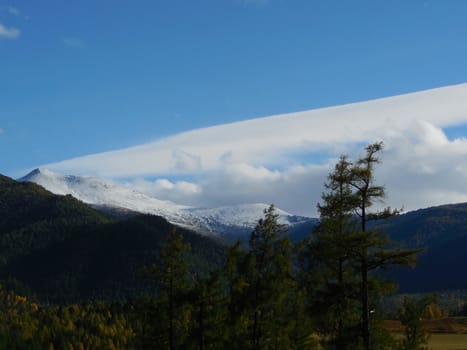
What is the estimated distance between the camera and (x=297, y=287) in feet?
132

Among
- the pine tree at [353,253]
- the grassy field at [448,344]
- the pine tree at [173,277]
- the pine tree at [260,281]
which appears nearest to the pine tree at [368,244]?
the pine tree at [353,253]

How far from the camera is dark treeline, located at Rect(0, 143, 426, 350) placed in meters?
29.2

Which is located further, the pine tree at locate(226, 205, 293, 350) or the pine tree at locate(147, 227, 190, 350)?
the pine tree at locate(147, 227, 190, 350)

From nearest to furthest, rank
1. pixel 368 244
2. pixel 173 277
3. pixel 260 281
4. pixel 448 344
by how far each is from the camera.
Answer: pixel 368 244 < pixel 260 281 < pixel 173 277 < pixel 448 344

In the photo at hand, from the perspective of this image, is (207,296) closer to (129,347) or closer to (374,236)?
(374,236)

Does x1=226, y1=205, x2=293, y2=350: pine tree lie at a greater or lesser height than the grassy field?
greater

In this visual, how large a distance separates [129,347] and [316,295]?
583 feet

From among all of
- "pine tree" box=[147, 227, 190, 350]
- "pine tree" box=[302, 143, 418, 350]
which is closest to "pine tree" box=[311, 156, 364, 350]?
"pine tree" box=[302, 143, 418, 350]

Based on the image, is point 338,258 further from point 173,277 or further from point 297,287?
point 173,277

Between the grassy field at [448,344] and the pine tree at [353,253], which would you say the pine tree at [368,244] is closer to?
the pine tree at [353,253]

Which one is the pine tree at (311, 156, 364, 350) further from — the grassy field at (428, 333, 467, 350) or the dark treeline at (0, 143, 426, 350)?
the grassy field at (428, 333, 467, 350)

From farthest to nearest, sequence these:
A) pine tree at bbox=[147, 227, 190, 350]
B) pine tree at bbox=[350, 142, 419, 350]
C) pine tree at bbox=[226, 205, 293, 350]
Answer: pine tree at bbox=[147, 227, 190, 350] < pine tree at bbox=[226, 205, 293, 350] < pine tree at bbox=[350, 142, 419, 350]

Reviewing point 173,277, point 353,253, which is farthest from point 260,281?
point 353,253

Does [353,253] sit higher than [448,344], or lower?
higher
